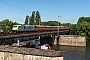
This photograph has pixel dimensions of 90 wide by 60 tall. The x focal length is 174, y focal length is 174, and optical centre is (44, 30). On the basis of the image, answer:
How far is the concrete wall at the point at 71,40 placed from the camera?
76.8 meters

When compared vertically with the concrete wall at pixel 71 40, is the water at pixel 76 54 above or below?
below

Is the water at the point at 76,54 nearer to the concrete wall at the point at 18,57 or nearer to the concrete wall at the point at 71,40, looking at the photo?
the concrete wall at the point at 71,40

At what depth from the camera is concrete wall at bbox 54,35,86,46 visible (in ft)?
252

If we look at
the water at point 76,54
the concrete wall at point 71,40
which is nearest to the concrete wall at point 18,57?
the water at point 76,54

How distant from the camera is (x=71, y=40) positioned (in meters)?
79.1

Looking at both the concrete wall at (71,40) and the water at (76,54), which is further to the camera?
the concrete wall at (71,40)

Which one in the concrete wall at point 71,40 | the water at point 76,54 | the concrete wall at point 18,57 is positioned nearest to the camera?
the concrete wall at point 18,57

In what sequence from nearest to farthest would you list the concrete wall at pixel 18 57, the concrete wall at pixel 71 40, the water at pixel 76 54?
the concrete wall at pixel 18 57, the water at pixel 76 54, the concrete wall at pixel 71 40

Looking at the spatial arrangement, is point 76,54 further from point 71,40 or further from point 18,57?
point 18,57

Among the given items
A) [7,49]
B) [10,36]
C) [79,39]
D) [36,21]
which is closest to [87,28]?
[79,39]

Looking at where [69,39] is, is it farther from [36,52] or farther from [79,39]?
[36,52]

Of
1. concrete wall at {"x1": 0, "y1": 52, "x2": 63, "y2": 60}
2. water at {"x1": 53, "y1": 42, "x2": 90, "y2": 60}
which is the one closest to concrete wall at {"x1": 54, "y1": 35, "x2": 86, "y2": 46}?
water at {"x1": 53, "y1": 42, "x2": 90, "y2": 60}

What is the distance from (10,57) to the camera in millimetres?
26234

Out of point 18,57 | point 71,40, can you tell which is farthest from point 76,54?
point 18,57
